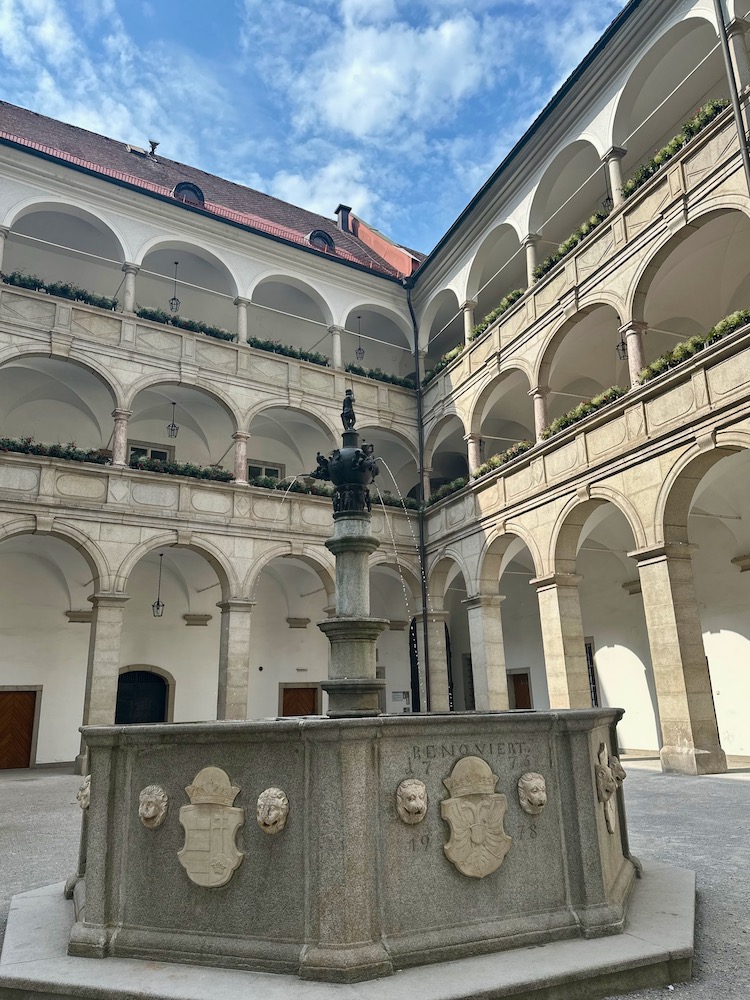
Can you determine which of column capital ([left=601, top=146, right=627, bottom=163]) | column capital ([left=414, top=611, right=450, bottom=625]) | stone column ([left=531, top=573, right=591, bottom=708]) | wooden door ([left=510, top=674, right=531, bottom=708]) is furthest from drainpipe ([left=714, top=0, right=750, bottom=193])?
wooden door ([left=510, top=674, right=531, bottom=708])

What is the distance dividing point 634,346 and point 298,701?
519 inches

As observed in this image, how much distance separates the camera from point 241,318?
59.0 ft

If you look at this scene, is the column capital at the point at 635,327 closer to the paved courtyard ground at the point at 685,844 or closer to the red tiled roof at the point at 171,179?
the paved courtyard ground at the point at 685,844

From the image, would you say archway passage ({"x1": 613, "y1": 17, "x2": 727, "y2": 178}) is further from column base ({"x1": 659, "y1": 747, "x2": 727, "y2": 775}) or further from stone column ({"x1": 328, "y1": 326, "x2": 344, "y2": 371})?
column base ({"x1": 659, "y1": 747, "x2": 727, "y2": 775})

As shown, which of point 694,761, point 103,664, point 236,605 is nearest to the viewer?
point 694,761

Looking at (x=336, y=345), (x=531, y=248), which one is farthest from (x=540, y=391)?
(x=336, y=345)

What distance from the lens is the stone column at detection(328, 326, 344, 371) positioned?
1909cm

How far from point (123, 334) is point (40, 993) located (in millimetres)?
14637

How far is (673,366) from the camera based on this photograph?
1154 centimetres

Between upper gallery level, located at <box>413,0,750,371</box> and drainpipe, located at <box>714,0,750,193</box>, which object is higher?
upper gallery level, located at <box>413,0,750,371</box>

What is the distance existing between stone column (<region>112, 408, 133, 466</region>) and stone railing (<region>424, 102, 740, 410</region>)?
8182 millimetres

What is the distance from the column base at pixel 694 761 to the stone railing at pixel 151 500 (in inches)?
358

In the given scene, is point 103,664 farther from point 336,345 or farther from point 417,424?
point 417,424

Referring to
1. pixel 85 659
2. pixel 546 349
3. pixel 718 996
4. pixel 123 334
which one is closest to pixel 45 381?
pixel 123 334
